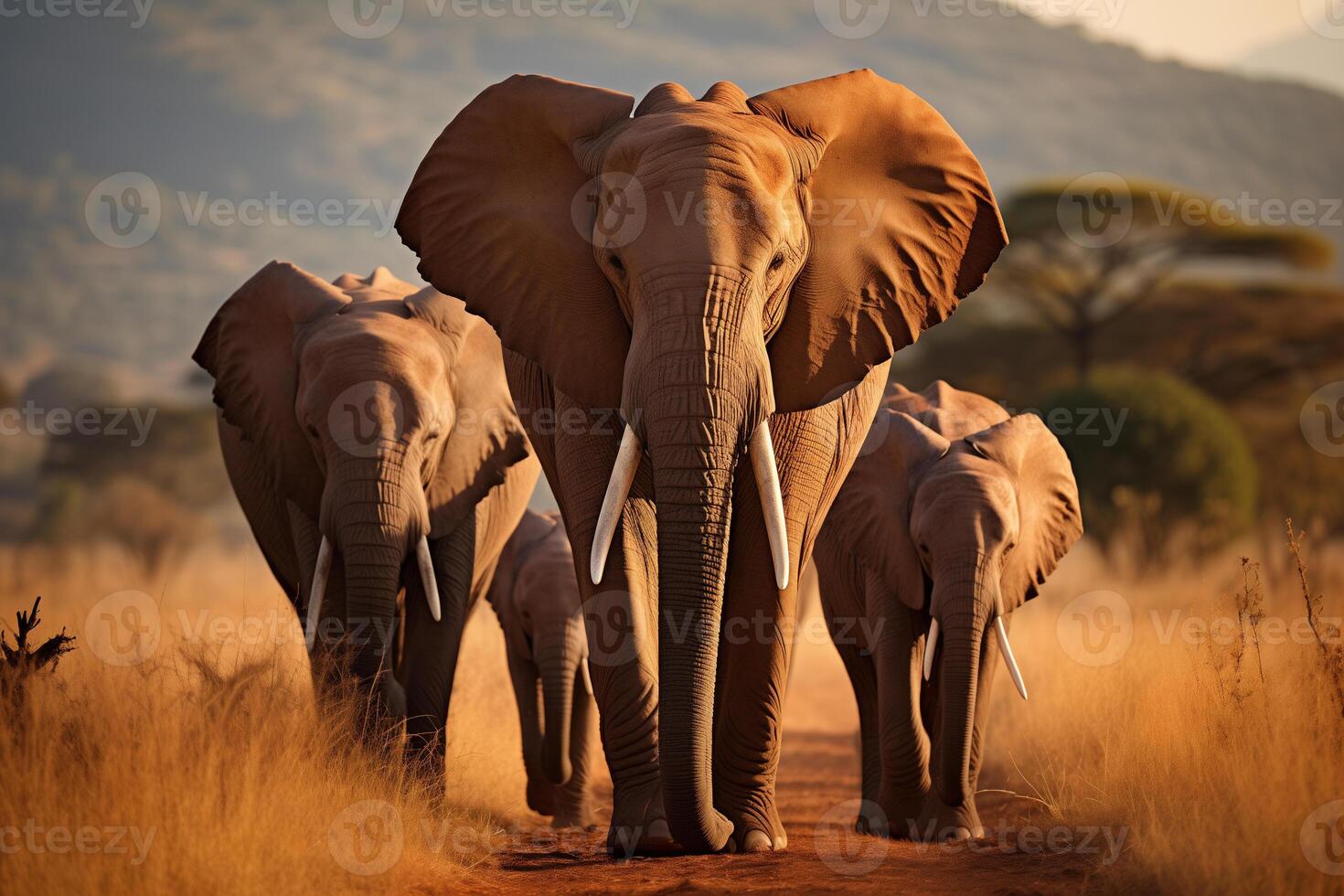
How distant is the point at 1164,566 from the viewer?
23.4 m

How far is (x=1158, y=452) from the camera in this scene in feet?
97.5

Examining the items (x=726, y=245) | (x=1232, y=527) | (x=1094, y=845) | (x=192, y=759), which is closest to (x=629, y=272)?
(x=726, y=245)

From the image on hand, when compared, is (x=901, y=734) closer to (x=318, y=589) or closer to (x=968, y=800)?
(x=968, y=800)

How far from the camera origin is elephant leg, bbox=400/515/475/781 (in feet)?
28.2

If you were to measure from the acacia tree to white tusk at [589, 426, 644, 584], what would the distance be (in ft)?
108

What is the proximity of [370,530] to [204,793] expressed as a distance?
8.47ft

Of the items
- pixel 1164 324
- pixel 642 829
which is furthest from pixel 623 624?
pixel 1164 324

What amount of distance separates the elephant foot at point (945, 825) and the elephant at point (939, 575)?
1cm

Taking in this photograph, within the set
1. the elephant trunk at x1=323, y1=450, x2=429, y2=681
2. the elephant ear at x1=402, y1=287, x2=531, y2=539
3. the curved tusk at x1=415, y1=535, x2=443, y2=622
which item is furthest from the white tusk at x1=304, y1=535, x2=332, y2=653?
Result: the elephant ear at x1=402, y1=287, x2=531, y2=539

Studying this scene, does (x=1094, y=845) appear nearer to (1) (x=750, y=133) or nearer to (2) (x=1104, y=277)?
(1) (x=750, y=133)

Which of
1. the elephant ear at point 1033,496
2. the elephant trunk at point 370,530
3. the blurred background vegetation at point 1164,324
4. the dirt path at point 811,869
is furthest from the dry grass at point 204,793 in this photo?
the blurred background vegetation at point 1164,324

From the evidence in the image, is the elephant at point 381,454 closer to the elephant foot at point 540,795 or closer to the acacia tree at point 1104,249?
the elephant foot at point 540,795

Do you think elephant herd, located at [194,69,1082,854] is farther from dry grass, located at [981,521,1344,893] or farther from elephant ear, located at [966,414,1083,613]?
dry grass, located at [981,521,1344,893]

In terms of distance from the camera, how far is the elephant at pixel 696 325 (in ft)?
19.2
